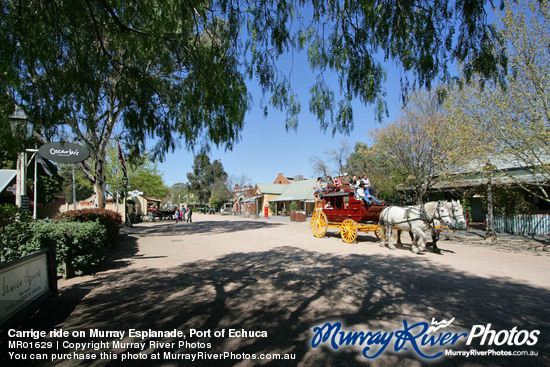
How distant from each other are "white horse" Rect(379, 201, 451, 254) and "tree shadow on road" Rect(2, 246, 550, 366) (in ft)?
7.33

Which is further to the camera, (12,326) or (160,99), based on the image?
(160,99)

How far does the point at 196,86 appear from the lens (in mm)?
5035

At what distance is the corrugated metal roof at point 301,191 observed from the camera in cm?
4084

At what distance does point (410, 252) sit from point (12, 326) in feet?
33.5

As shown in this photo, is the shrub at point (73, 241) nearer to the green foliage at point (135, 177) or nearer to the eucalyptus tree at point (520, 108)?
the eucalyptus tree at point (520, 108)

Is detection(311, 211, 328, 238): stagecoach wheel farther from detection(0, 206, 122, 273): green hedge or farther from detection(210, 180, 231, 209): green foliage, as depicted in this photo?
detection(210, 180, 231, 209): green foliage

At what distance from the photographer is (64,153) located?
8.86 metres

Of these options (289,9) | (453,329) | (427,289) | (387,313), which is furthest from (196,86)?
(427,289)

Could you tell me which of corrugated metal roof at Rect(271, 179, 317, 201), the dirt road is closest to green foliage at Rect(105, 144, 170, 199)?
corrugated metal roof at Rect(271, 179, 317, 201)

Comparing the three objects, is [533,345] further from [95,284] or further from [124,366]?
[95,284]

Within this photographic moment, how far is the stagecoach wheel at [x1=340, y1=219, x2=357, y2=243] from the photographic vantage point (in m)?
11.9

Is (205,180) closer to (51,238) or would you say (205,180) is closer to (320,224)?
(320,224)

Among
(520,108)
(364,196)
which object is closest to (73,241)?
(364,196)

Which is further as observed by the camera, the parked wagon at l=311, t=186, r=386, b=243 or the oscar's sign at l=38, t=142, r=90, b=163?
the parked wagon at l=311, t=186, r=386, b=243
